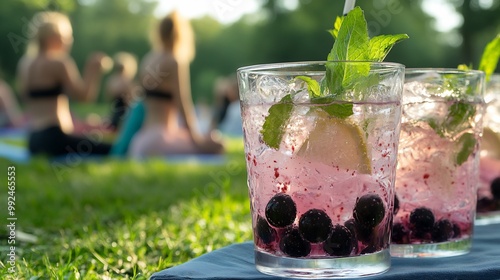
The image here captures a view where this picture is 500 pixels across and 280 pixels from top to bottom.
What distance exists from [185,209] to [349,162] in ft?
6.95

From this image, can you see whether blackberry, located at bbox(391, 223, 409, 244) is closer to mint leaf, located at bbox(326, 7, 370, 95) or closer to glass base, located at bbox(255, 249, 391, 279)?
glass base, located at bbox(255, 249, 391, 279)

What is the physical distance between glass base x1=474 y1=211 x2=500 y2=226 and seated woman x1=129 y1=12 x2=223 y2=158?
6.00m

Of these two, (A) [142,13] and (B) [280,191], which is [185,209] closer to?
(B) [280,191]

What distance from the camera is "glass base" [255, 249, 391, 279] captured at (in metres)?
1.46

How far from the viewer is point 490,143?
2.34 meters

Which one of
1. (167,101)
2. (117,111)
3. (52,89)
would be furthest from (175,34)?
(117,111)

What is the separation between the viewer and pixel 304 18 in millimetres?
32438

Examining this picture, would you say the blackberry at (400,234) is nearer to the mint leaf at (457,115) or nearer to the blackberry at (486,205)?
the mint leaf at (457,115)

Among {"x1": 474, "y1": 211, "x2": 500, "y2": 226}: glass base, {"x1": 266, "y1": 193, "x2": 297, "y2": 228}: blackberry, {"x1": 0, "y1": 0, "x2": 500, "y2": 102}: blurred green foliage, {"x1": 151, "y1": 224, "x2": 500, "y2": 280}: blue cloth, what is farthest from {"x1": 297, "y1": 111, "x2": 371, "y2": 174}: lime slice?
{"x1": 0, "y1": 0, "x2": 500, "y2": 102}: blurred green foliage

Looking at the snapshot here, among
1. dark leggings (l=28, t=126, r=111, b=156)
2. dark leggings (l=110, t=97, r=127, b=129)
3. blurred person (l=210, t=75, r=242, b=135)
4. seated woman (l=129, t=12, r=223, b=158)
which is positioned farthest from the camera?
blurred person (l=210, t=75, r=242, b=135)

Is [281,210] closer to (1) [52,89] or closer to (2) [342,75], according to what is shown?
(2) [342,75]

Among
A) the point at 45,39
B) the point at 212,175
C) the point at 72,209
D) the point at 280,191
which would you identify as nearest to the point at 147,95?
the point at 45,39

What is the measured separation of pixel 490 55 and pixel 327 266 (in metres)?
0.98

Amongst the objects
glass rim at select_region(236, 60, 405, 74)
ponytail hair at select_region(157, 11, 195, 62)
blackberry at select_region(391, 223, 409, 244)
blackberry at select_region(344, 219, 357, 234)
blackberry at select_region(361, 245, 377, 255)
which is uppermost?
ponytail hair at select_region(157, 11, 195, 62)
